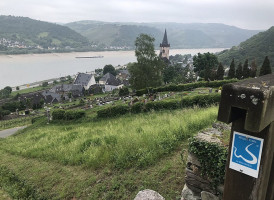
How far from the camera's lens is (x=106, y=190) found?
5340 mm

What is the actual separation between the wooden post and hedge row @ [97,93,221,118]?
12087mm

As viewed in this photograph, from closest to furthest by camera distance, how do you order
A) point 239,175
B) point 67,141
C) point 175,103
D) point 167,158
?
point 239,175, point 167,158, point 67,141, point 175,103

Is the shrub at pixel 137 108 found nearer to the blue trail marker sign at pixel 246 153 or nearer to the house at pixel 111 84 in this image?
the blue trail marker sign at pixel 246 153

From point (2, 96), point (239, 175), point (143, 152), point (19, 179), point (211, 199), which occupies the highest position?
point (239, 175)

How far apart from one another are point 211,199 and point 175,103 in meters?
12.3

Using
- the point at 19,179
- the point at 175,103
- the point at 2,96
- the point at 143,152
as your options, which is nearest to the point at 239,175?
the point at 143,152

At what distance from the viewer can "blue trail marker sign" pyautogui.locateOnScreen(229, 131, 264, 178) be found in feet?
6.07

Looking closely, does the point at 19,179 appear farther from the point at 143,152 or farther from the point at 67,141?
the point at 143,152

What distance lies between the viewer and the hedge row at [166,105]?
1458 centimetres

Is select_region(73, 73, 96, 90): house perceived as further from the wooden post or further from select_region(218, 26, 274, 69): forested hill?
the wooden post

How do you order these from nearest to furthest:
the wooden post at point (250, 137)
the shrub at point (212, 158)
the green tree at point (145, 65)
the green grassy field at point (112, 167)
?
1. the wooden post at point (250, 137)
2. the shrub at point (212, 158)
3. the green grassy field at point (112, 167)
4. the green tree at point (145, 65)

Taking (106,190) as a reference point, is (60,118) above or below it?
below

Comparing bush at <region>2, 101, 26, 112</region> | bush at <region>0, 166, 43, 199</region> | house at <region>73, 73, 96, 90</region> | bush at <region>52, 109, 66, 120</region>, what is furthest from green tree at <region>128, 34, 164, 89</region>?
house at <region>73, 73, 96, 90</region>

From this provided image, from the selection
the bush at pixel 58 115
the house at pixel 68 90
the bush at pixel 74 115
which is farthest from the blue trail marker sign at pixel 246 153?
the house at pixel 68 90
